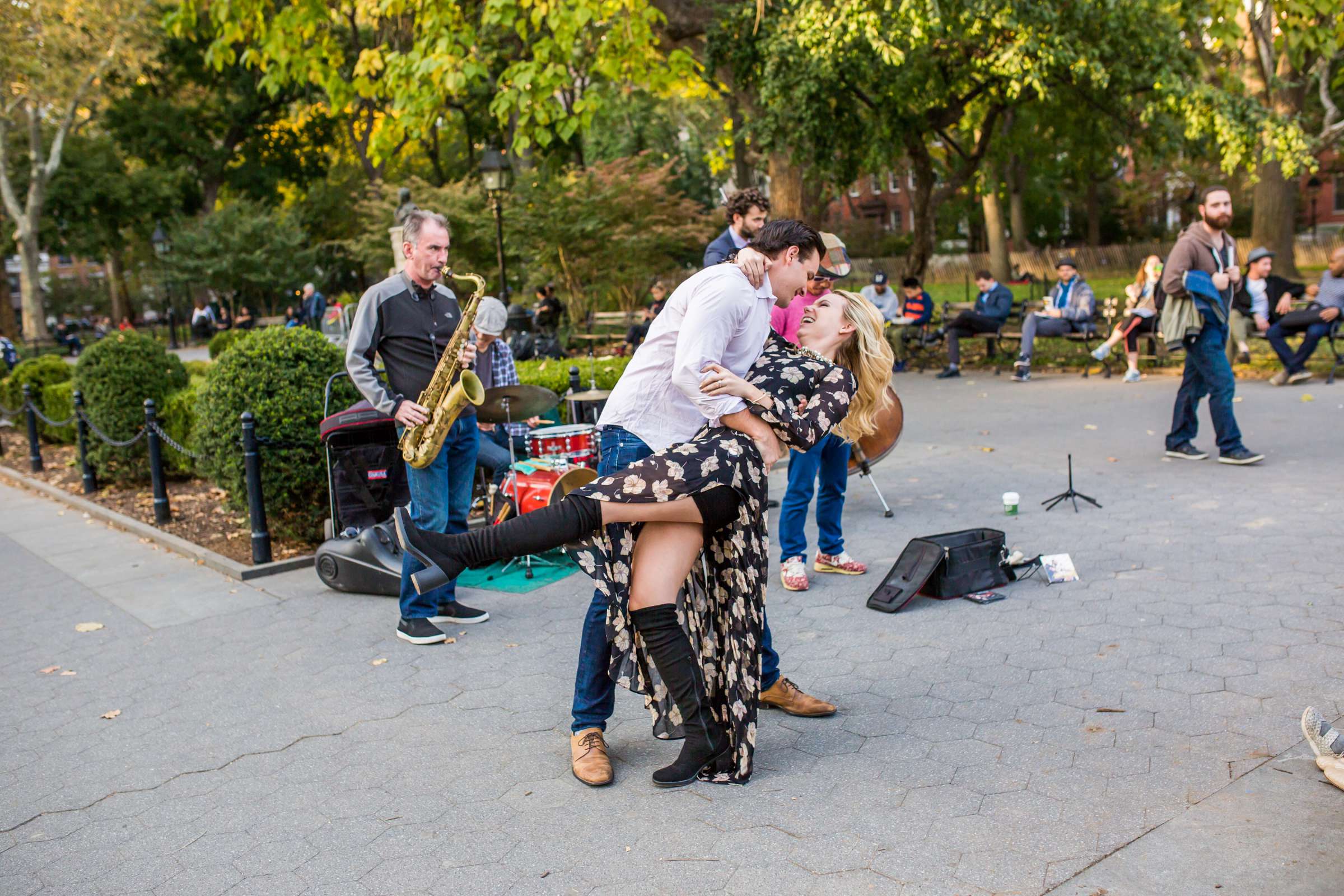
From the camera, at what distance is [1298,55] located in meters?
15.4

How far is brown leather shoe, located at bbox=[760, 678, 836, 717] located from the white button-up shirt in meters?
1.23

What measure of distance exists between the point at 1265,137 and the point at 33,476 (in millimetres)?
15503

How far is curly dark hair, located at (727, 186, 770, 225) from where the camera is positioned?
6051 millimetres

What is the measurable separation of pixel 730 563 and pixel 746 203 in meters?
2.92

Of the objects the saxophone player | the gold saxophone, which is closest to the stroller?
the saxophone player

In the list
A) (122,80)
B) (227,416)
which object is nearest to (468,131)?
(122,80)

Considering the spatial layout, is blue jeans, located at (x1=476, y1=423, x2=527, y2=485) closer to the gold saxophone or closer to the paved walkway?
the paved walkway

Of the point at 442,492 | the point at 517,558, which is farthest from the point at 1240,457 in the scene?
the point at 442,492

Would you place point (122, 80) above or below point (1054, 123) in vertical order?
above

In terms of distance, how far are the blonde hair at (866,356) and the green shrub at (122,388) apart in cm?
744

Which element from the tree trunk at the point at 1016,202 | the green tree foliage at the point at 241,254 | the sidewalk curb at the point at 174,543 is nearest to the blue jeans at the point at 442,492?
the sidewalk curb at the point at 174,543

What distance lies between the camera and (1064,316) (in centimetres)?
1552

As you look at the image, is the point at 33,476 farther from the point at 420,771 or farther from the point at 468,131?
the point at 468,131

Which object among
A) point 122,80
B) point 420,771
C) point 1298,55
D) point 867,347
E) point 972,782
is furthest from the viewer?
point 122,80
